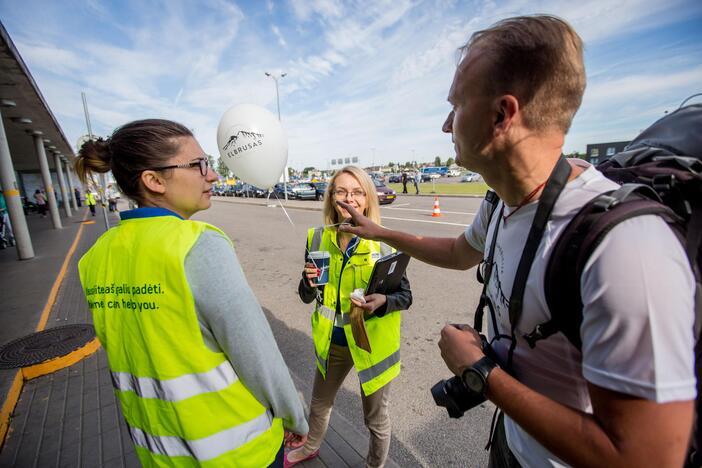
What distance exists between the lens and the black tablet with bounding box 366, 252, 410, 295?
196 cm

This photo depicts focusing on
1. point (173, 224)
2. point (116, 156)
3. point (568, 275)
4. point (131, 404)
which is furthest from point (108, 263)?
point (568, 275)

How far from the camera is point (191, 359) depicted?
1113 millimetres

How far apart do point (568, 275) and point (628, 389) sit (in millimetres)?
266

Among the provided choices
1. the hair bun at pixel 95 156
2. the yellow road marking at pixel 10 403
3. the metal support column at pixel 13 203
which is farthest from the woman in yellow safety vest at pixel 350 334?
the metal support column at pixel 13 203

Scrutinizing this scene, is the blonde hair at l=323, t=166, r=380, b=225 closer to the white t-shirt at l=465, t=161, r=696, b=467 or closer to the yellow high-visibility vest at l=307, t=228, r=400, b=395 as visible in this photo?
the yellow high-visibility vest at l=307, t=228, r=400, b=395

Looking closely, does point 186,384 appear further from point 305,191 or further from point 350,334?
point 305,191

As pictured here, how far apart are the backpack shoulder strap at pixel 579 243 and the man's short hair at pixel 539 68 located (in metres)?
0.32

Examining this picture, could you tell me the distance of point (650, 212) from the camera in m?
0.73

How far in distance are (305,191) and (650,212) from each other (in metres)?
23.7

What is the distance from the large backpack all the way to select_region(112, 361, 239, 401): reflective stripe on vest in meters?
1.03

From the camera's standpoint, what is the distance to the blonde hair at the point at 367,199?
97.2 inches

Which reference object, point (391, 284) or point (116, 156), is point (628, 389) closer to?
point (391, 284)

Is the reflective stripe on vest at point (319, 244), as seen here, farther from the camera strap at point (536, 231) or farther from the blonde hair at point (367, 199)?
the camera strap at point (536, 231)

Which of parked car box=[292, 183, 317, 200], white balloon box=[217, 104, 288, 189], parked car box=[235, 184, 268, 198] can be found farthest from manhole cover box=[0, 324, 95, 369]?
parked car box=[235, 184, 268, 198]
